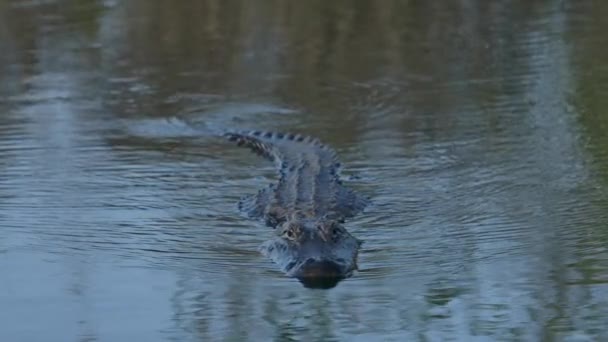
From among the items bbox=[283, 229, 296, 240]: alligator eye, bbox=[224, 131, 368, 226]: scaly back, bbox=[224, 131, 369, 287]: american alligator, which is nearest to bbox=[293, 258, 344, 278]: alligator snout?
bbox=[224, 131, 369, 287]: american alligator

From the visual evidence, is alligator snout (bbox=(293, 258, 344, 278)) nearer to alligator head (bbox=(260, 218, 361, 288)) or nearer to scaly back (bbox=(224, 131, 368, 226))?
alligator head (bbox=(260, 218, 361, 288))

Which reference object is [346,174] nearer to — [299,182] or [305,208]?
[299,182]

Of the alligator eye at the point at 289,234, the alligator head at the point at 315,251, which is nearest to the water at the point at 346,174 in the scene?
the alligator head at the point at 315,251

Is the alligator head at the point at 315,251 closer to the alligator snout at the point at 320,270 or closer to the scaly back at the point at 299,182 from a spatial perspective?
the alligator snout at the point at 320,270

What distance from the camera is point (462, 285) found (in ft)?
26.0

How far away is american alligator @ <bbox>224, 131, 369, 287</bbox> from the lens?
8.31 m

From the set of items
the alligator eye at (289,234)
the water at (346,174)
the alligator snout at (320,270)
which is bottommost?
the water at (346,174)

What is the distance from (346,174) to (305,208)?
1388 millimetres

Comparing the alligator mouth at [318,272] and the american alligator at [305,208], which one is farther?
the american alligator at [305,208]

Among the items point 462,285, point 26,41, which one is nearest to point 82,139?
point 462,285

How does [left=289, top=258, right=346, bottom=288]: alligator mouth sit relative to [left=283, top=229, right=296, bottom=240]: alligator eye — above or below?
below

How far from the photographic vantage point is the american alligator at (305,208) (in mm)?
8309

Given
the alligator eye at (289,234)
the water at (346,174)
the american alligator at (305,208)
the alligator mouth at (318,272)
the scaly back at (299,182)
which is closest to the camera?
the water at (346,174)

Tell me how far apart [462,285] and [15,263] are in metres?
2.46
